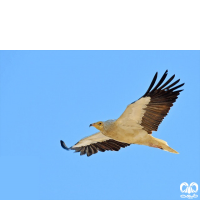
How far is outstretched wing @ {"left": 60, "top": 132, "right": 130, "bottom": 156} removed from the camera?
43.1ft

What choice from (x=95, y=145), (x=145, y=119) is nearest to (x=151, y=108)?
(x=145, y=119)

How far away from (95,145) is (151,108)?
3227mm

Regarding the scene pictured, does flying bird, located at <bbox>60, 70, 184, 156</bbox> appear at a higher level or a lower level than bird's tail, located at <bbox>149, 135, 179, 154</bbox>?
higher

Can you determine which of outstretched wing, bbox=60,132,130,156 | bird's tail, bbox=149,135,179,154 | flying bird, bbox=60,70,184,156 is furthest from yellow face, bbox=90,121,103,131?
outstretched wing, bbox=60,132,130,156

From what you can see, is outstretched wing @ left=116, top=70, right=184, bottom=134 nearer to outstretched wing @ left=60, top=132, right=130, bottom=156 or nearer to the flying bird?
the flying bird

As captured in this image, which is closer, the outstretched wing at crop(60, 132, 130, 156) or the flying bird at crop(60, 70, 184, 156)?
the flying bird at crop(60, 70, 184, 156)

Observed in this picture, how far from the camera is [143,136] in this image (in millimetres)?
11367

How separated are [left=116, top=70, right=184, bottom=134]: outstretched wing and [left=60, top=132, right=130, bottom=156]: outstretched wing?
75.0 inches

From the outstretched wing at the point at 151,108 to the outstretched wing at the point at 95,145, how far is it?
190 cm

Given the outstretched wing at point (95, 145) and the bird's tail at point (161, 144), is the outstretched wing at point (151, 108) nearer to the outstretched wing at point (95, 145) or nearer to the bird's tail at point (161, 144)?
the bird's tail at point (161, 144)

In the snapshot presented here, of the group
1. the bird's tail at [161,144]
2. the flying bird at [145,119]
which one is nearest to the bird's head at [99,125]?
the flying bird at [145,119]

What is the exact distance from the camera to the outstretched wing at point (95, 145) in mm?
13125
